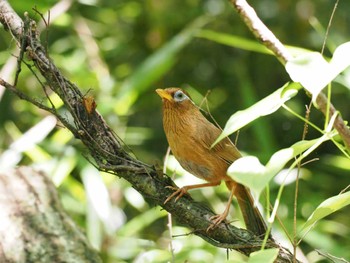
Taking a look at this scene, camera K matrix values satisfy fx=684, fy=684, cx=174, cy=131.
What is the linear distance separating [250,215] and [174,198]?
694 millimetres

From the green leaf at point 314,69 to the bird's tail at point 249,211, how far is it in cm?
138

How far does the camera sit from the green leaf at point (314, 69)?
1.51m

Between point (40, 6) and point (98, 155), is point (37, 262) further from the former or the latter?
point (40, 6)

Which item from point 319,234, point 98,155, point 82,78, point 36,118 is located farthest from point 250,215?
point 36,118

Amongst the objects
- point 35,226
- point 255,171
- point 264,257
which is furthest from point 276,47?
point 35,226

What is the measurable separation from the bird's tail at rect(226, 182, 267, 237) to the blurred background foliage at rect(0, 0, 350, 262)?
2.70 feet

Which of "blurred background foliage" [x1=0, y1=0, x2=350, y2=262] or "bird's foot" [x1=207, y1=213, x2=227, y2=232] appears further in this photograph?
"blurred background foliage" [x1=0, y1=0, x2=350, y2=262]

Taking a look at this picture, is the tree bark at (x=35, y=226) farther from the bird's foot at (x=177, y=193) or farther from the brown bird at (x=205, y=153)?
the bird's foot at (x=177, y=193)

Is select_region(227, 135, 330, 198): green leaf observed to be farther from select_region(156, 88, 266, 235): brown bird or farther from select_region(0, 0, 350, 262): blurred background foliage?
select_region(0, 0, 350, 262): blurred background foliage

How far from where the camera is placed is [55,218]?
10.0 feet

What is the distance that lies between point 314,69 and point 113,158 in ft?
3.10

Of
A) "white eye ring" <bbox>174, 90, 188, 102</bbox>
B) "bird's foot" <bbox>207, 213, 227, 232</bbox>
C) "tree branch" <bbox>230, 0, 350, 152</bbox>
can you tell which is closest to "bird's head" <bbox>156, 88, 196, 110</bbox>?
"white eye ring" <bbox>174, 90, 188, 102</bbox>

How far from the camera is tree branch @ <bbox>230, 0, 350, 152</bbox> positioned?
1644 mm

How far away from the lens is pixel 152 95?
5.00 metres
